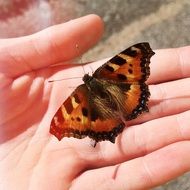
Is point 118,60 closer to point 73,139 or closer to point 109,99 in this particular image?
point 109,99

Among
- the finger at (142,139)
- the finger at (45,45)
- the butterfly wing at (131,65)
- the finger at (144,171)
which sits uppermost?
the finger at (45,45)

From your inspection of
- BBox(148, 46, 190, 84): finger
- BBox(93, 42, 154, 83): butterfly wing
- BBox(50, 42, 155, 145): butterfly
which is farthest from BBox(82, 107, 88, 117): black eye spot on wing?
BBox(148, 46, 190, 84): finger

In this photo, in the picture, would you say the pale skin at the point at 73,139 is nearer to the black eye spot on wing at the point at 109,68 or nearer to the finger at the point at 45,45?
the finger at the point at 45,45

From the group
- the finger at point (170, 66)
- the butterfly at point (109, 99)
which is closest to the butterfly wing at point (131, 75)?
the butterfly at point (109, 99)

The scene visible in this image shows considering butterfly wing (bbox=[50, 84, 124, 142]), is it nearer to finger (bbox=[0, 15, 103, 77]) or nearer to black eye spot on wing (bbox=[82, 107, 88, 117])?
black eye spot on wing (bbox=[82, 107, 88, 117])

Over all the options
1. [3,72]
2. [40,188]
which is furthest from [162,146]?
[3,72]
